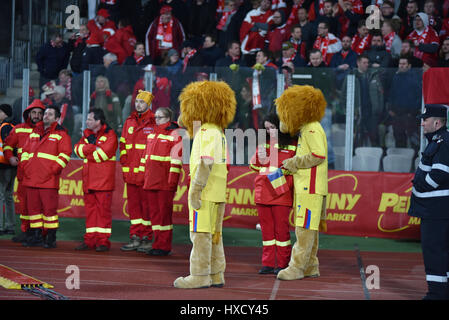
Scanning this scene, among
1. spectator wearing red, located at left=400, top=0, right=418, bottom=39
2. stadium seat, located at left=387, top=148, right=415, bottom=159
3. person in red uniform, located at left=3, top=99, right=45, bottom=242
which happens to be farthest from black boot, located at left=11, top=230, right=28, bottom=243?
spectator wearing red, located at left=400, top=0, right=418, bottom=39

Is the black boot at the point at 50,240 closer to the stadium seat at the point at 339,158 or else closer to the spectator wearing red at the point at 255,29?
the stadium seat at the point at 339,158

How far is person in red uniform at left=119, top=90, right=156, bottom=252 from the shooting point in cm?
1010

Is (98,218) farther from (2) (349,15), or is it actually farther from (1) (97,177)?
(2) (349,15)

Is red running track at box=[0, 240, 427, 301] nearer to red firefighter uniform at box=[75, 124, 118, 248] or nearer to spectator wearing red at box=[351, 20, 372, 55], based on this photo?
red firefighter uniform at box=[75, 124, 118, 248]

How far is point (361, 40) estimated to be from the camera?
13422mm

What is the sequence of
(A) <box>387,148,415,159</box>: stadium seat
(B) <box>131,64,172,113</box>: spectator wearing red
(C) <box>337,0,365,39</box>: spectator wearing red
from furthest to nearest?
(C) <box>337,0,365,39</box>: spectator wearing red → (B) <box>131,64,172,113</box>: spectator wearing red → (A) <box>387,148,415,159</box>: stadium seat

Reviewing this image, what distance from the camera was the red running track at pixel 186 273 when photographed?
7281 millimetres

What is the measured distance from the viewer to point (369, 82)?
456 inches

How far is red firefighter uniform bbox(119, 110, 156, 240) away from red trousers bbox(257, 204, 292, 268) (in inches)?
85.3

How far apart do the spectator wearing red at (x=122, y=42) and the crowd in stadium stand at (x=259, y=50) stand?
0.07 feet

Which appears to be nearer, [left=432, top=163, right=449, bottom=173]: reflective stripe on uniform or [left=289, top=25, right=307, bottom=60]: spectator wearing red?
[left=432, top=163, right=449, bottom=173]: reflective stripe on uniform

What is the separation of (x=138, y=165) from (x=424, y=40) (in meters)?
6.07

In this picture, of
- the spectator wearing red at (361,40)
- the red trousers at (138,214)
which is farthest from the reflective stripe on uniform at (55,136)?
the spectator wearing red at (361,40)

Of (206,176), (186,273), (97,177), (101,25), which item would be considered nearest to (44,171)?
(97,177)
